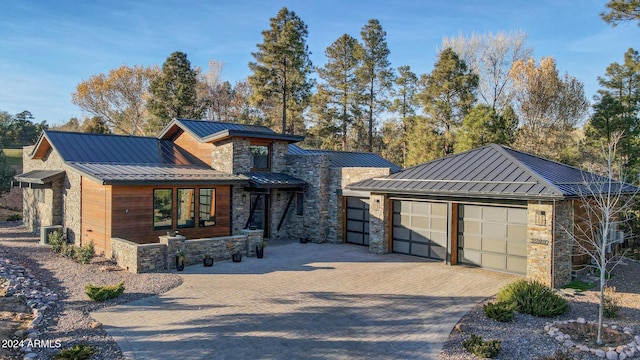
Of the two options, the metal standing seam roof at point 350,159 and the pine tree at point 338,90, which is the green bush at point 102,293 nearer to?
the metal standing seam roof at point 350,159

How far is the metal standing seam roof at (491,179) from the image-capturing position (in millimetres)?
11992

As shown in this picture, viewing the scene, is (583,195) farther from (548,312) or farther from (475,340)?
(475,340)

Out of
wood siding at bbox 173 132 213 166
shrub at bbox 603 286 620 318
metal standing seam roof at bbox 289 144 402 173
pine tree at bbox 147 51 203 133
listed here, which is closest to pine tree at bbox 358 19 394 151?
metal standing seam roof at bbox 289 144 402 173

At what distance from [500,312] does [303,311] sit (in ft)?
14.1

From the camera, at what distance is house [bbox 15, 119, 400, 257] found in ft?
49.6

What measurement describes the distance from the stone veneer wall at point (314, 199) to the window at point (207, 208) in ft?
14.0

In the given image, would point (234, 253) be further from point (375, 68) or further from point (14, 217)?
point (375, 68)

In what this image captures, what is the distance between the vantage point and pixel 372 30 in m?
35.4

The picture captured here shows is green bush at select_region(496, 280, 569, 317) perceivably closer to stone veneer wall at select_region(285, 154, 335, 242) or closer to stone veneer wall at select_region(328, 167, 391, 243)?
stone veneer wall at select_region(328, 167, 391, 243)

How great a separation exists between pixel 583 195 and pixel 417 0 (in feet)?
35.1

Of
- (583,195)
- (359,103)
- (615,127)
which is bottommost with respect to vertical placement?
(583,195)

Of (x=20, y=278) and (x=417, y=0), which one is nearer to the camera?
(x=20, y=278)

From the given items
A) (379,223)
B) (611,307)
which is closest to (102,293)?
(379,223)

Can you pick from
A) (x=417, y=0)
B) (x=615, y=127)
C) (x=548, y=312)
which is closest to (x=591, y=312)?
(x=548, y=312)
